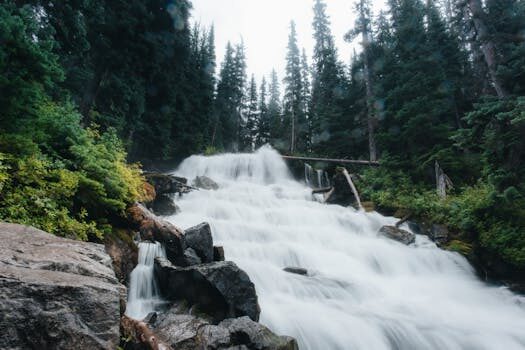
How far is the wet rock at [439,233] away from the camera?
41.8ft

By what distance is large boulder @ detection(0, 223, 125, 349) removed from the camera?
2332 mm

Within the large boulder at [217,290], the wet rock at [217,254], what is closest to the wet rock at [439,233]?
the wet rock at [217,254]

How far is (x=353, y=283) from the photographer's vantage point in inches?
358

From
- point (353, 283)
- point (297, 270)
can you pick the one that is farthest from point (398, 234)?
point (297, 270)

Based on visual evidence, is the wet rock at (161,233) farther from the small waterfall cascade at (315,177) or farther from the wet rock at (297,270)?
the small waterfall cascade at (315,177)

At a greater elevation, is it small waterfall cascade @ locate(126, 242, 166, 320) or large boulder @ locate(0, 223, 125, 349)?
large boulder @ locate(0, 223, 125, 349)

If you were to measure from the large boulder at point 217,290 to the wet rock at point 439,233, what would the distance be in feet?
31.9

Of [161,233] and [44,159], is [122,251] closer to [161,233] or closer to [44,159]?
[161,233]

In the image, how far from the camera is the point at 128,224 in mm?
7598

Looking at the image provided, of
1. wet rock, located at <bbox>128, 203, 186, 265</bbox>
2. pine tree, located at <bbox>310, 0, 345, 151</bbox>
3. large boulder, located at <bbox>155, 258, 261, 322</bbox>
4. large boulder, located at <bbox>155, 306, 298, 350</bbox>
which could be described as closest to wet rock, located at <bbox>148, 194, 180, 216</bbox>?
wet rock, located at <bbox>128, 203, 186, 265</bbox>

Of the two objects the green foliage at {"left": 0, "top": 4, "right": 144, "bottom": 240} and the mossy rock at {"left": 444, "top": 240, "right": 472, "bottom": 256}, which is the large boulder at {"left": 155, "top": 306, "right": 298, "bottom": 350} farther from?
the mossy rock at {"left": 444, "top": 240, "right": 472, "bottom": 256}

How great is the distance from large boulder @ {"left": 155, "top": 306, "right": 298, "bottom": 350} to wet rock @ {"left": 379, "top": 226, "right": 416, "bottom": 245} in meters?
9.11

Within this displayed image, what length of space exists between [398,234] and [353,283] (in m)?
4.92

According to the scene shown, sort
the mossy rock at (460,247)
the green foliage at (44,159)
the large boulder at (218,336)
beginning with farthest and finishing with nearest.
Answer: the mossy rock at (460,247) < the green foliage at (44,159) < the large boulder at (218,336)
